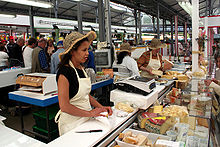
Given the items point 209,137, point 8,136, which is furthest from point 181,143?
point 8,136

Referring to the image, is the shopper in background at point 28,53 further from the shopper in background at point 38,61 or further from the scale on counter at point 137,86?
the scale on counter at point 137,86

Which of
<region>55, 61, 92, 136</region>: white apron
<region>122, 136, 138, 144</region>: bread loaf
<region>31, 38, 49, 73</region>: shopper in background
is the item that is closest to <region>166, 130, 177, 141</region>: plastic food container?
<region>122, 136, 138, 144</region>: bread loaf

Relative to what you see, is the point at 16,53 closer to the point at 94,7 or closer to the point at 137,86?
the point at 137,86

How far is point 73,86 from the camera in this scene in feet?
5.90

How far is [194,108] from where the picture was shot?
208 centimetres

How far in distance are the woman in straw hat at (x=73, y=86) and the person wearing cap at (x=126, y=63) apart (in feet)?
8.00

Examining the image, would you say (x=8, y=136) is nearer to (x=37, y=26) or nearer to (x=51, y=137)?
(x=51, y=137)

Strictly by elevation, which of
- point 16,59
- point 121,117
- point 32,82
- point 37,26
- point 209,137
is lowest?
point 209,137

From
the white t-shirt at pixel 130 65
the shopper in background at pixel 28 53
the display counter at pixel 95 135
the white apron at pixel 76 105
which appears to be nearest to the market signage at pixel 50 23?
the shopper in background at pixel 28 53

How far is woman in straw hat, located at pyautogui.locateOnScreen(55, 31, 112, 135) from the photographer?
171cm

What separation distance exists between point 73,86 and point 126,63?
2.72m

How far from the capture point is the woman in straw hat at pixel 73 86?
1.71 m

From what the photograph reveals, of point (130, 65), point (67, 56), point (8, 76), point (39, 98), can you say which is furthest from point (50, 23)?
point (67, 56)

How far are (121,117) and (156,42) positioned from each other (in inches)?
108
